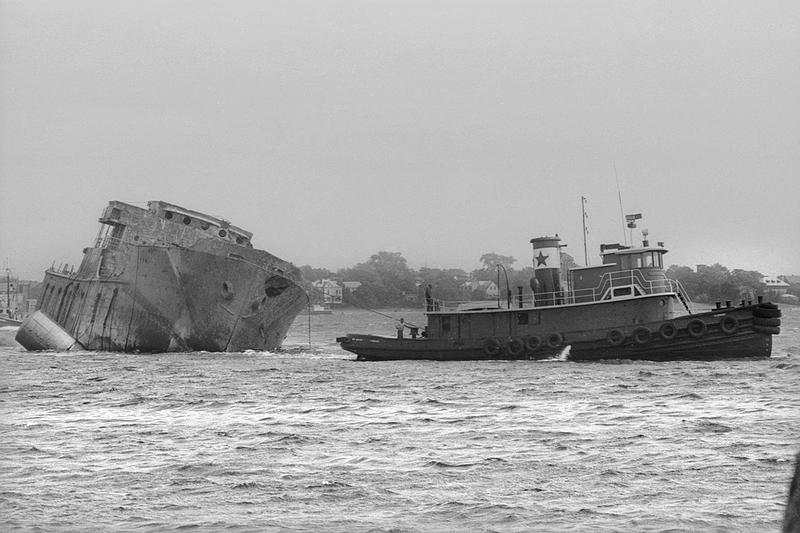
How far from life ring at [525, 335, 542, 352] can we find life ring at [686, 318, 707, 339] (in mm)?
5139

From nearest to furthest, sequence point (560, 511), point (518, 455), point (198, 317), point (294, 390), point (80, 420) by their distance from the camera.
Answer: point (560, 511)
point (518, 455)
point (80, 420)
point (294, 390)
point (198, 317)

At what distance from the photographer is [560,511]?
1118cm

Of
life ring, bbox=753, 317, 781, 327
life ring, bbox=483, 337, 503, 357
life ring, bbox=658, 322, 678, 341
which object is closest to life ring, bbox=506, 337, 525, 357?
life ring, bbox=483, 337, 503, 357

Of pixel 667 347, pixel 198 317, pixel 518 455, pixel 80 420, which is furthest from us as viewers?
pixel 198 317

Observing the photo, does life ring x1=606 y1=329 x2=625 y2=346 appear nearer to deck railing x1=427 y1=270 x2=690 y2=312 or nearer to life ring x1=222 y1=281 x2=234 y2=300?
deck railing x1=427 y1=270 x2=690 y2=312

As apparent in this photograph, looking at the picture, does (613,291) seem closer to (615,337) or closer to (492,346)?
(615,337)

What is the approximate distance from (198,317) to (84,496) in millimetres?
30425

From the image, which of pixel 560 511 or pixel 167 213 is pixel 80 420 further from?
pixel 167 213

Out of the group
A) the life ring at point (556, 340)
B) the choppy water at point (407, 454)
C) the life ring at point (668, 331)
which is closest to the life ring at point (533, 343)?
the life ring at point (556, 340)

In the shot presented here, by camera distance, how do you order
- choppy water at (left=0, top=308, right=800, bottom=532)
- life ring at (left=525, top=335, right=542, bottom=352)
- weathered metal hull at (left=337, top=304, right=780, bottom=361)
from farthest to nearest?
1. life ring at (left=525, top=335, right=542, bottom=352)
2. weathered metal hull at (left=337, top=304, right=780, bottom=361)
3. choppy water at (left=0, top=308, right=800, bottom=532)

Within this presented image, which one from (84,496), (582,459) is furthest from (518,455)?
(84,496)

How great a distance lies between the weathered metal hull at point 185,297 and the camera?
4156 centimetres

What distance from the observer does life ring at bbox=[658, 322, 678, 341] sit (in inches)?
1309

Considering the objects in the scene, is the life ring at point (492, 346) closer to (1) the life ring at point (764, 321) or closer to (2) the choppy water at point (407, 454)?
(2) the choppy water at point (407, 454)
